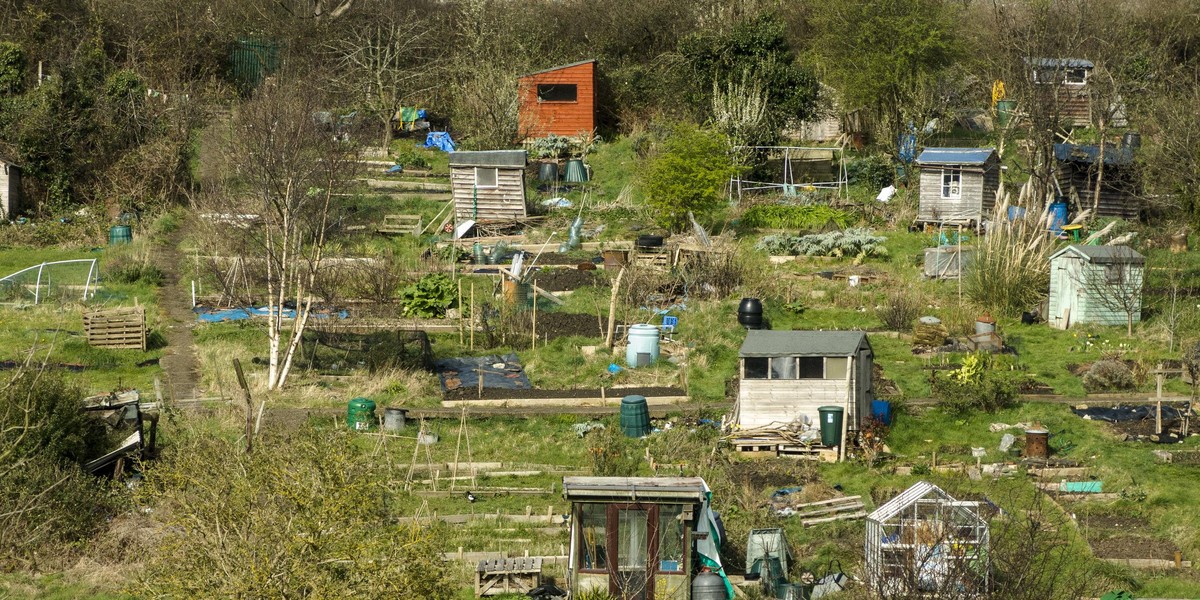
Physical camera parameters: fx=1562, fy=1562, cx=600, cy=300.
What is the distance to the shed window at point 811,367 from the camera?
83.9 feet

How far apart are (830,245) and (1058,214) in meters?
7.17

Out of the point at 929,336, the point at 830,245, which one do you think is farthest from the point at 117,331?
the point at 830,245

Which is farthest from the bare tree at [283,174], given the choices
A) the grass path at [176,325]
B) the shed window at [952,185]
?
the shed window at [952,185]

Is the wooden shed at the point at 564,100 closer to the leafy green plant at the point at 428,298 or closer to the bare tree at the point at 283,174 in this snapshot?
the leafy green plant at the point at 428,298

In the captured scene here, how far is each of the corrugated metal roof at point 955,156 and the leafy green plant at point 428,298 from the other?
551 inches

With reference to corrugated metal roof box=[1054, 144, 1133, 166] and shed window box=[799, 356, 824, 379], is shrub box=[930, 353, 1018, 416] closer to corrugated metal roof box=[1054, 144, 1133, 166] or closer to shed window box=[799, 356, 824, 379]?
shed window box=[799, 356, 824, 379]

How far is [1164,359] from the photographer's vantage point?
1144 inches

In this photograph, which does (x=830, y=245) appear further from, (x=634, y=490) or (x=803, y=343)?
(x=634, y=490)

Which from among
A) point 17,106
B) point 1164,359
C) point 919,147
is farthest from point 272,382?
point 919,147

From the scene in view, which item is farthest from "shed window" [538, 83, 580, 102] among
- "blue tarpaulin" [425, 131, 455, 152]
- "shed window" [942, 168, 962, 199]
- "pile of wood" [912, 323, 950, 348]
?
"pile of wood" [912, 323, 950, 348]

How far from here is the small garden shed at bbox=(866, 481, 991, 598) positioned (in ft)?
53.4

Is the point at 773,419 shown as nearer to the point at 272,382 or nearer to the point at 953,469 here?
the point at 953,469

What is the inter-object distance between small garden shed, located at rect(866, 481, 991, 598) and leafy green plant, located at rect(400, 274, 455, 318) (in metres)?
15.4

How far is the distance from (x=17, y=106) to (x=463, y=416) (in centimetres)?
2358
